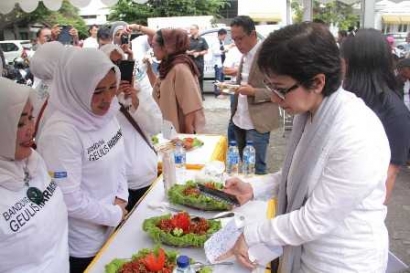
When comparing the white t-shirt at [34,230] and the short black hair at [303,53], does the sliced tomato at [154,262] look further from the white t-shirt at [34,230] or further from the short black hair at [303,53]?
the short black hair at [303,53]

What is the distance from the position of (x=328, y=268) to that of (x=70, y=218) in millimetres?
1092

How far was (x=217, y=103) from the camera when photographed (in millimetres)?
8797

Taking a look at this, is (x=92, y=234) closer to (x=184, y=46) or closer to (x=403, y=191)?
(x=184, y=46)

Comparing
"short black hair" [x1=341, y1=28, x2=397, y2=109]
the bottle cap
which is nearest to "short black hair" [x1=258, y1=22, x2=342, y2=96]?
the bottle cap

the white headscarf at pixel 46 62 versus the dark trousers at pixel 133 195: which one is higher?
the white headscarf at pixel 46 62

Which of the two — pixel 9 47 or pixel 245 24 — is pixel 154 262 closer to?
pixel 245 24

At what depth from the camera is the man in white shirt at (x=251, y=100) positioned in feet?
11.7

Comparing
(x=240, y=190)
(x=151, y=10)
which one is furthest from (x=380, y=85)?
(x=151, y=10)

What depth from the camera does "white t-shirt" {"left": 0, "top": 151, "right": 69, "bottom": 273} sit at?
127cm

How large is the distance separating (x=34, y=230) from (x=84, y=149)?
17.6 inches

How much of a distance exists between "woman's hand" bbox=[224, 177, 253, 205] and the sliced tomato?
1.32 feet

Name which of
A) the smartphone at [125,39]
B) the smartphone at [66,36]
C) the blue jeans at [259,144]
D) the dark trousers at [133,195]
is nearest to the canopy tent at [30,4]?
the smartphone at [125,39]

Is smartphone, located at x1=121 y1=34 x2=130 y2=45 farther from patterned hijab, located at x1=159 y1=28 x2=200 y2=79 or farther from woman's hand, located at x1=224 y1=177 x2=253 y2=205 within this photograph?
woman's hand, located at x1=224 y1=177 x2=253 y2=205

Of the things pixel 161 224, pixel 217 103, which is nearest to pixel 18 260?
pixel 161 224
